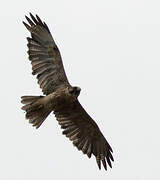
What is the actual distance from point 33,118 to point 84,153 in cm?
178

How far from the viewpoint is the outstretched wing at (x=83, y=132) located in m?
13.9

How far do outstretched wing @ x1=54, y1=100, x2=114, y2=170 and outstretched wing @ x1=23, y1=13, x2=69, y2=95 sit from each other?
65 cm

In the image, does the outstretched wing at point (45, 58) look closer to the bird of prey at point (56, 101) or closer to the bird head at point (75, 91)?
the bird of prey at point (56, 101)

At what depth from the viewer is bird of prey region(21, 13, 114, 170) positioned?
1324cm

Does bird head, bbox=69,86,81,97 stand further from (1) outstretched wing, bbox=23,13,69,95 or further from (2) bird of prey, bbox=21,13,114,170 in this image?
(1) outstretched wing, bbox=23,13,69,95

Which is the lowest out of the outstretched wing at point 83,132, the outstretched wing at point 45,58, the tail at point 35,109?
the outstretched wing at point 83,132

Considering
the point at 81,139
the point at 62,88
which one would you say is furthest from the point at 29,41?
the point at 81,139

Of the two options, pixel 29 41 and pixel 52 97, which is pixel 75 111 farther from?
pixel 29 41

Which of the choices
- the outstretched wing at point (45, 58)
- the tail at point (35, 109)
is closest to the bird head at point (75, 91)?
the outstretched wing at point (45, 58)

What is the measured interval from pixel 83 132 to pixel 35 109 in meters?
1.70

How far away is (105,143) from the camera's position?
14586mm

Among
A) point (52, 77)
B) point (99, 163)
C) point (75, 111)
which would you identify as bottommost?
point (99, 163)

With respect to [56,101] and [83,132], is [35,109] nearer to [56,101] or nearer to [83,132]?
[56,101]

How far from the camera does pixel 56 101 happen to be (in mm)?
13242
